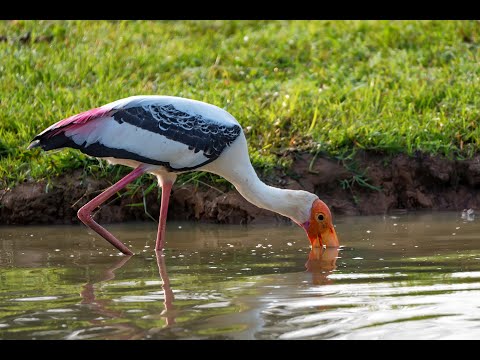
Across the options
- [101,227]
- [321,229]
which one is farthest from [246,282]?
[101,227]

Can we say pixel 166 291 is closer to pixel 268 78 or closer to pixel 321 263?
pixel 321 263

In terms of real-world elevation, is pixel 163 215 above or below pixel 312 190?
below

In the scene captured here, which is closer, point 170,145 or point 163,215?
point 170,145

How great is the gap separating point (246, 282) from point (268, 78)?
4.73 meters

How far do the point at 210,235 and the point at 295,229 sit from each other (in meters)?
0.62

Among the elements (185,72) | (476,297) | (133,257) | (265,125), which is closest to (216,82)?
(185,72)

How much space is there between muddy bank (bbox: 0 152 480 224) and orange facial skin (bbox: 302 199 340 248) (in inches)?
38.7

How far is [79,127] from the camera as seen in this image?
690cm

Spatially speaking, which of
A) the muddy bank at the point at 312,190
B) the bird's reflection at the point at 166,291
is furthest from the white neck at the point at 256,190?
the muddy bank at the point at 312,190

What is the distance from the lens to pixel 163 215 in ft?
23.6

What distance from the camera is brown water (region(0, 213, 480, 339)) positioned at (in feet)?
15.2

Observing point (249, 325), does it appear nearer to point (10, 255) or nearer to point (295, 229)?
point (10, 255)

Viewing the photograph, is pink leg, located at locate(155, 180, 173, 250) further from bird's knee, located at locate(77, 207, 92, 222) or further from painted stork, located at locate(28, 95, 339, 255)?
bird's knee, located at locate(77, 207, 92, 222)

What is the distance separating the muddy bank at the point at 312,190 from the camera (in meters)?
7.95
